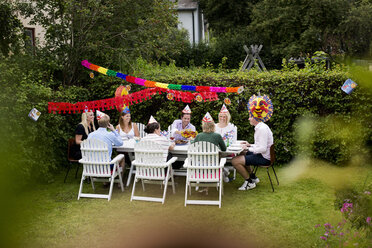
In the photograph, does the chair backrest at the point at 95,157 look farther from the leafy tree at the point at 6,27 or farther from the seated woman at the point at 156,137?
the leafy tree at the point at 6,27

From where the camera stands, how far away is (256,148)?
6.48 m

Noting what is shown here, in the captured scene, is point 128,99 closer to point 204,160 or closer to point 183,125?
point 183,125

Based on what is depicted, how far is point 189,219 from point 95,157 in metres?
1.92

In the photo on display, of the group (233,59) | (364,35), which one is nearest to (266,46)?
(233,59)

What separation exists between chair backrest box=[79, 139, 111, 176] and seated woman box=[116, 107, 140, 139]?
145 centimetres

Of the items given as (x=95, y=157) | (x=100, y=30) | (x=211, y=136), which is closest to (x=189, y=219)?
(x=211, y=136)

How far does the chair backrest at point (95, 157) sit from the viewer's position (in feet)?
20.5

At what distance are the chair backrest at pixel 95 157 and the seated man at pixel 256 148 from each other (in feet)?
7.13

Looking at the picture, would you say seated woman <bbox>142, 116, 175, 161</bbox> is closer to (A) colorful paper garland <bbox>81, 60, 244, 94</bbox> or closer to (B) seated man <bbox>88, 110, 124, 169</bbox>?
(B) seated man <bbox>88, 110, 124, 169</bbox>

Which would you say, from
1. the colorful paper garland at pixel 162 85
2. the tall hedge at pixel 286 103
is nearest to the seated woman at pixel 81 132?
the colorful paper garland at pixel 162 85

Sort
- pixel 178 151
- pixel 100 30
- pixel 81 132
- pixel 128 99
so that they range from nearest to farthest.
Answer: pixel 178 151, pixel 81 132, pixel 128 99, pixel 100 30

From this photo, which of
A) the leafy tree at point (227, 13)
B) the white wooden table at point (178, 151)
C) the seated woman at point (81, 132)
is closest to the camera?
the white wooden table at point (178, 151)

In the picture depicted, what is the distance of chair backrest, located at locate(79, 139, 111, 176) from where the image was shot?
6.24 meters

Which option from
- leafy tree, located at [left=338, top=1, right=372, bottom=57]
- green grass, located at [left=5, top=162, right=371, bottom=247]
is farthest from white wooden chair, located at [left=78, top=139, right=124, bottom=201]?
leafy tree, located at [left=338, top=1, right=372, bottom=57]
